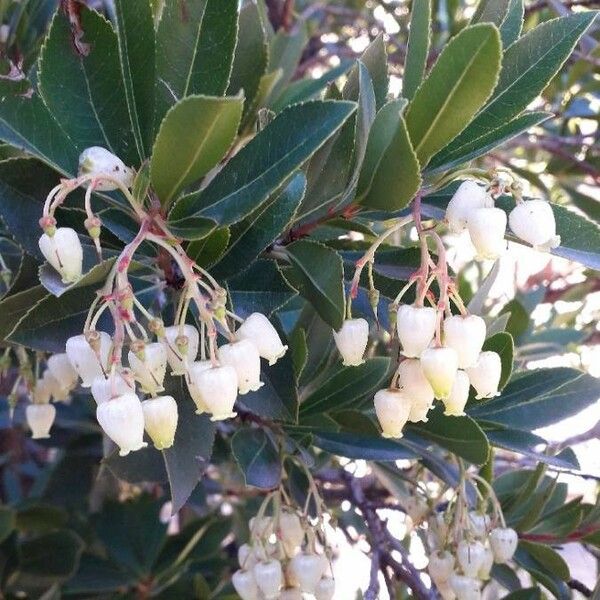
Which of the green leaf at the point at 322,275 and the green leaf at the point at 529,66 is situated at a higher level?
the green leaf at the point at 529,66

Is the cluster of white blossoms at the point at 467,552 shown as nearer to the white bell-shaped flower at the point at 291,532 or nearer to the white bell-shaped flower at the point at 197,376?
the white bell-shaped flower at the point at 291,532

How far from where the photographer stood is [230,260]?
0.89 metres

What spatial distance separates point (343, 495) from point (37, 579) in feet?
2.46

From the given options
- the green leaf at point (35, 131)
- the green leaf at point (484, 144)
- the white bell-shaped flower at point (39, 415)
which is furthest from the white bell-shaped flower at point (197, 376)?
the white bell-shaped flower at point (39, 415)

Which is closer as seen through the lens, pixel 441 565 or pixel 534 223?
pixel 534 223

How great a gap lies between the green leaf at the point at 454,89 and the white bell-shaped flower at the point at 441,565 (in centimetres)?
66

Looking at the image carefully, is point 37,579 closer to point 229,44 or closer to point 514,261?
point 229,44

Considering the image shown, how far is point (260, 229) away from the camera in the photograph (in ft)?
2.80

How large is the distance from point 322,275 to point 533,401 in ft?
1.76

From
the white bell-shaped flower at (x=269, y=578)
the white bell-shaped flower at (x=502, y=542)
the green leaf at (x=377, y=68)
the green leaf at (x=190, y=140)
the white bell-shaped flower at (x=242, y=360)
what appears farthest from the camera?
the white bell-shaped flower at (x=502, y=542)

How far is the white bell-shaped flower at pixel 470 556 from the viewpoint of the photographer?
1095mm

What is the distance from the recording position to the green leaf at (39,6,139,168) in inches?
31.3

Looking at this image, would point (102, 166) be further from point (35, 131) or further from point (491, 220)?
point (491, 220)

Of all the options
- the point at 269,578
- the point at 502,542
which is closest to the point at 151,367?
the point at 269,578
